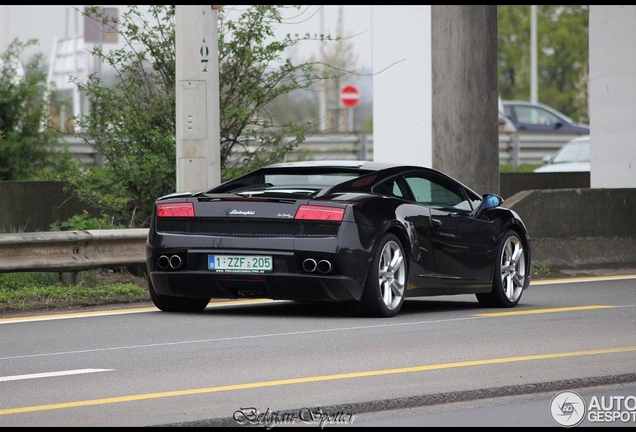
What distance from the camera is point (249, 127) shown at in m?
15.6

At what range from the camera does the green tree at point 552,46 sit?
71.4m

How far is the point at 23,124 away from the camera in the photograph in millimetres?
17406

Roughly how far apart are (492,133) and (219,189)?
5885mm

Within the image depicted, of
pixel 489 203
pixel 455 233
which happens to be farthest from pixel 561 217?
pixel 455 233

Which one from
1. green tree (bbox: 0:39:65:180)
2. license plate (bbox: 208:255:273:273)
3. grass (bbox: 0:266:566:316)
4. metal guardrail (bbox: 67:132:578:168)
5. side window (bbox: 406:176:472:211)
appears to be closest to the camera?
license plate (bbox: 208:255:273:273)

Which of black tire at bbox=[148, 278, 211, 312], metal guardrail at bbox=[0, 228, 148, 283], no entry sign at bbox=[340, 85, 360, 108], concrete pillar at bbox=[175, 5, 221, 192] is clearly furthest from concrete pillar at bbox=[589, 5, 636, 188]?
no entry sign at bbox=[340, 85, 360, 108]

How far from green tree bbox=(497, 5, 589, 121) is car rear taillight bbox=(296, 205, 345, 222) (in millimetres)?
61454

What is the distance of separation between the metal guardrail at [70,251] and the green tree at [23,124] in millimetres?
4193

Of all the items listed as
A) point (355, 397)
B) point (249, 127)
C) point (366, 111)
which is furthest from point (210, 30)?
point (366, 111)

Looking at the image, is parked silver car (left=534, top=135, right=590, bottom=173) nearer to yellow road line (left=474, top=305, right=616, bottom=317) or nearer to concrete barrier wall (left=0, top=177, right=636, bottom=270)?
concrete barrier wall (left=0, top=177, right=636, bottom=270)

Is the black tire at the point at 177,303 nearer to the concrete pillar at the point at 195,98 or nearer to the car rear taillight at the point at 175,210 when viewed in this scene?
the car rear taillight at the point at 175,210

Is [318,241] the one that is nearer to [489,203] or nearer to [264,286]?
[264,286]

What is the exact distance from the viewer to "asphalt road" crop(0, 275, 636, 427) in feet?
21.9

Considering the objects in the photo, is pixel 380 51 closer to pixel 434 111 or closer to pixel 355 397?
pixel 434 111
